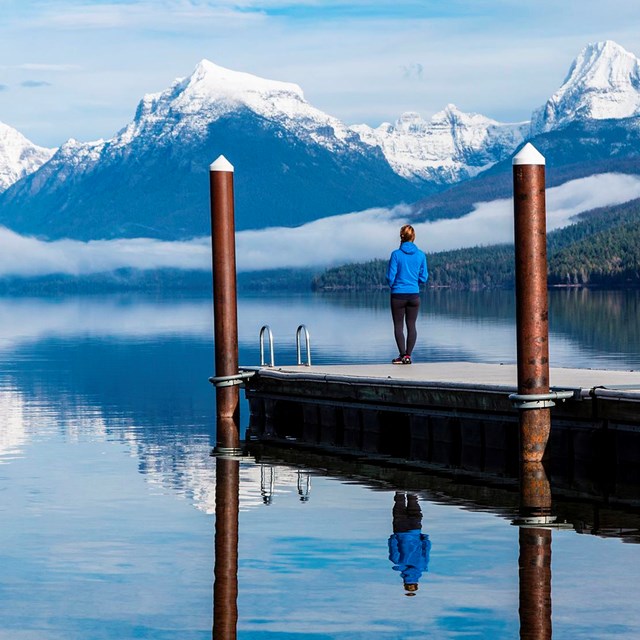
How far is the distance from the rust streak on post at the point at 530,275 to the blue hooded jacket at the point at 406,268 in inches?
373

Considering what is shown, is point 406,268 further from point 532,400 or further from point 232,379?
point 532,400

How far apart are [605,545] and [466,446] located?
24.9ft

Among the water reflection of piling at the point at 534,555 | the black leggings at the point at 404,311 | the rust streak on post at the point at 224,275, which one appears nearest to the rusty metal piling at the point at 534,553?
the water reflection of piling at the point at 534,555

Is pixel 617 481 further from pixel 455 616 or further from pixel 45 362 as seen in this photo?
pixel 45 362

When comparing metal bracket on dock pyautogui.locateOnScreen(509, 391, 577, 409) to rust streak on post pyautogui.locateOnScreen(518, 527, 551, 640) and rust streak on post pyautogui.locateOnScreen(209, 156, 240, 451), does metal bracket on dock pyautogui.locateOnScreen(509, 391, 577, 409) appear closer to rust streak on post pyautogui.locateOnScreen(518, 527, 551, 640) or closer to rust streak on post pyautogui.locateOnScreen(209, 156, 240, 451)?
rust streak on post pyautogui.locateOnScreen(518, 527, 551, 640)

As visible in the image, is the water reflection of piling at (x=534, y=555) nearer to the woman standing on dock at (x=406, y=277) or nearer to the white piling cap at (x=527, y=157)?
the white piling cap at (x=527, y=157)

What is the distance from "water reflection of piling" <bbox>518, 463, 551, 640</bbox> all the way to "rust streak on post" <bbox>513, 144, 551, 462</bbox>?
1284 millimetres

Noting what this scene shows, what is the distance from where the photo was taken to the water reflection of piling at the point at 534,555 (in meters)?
14.7

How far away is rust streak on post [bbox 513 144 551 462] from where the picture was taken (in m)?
21.2

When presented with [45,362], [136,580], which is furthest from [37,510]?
[45,362]

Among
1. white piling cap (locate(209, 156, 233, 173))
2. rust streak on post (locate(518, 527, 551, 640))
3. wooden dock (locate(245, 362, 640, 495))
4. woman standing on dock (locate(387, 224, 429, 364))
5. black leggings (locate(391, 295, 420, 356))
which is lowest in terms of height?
rust streak on post (locate(518, 527, 551, 640))

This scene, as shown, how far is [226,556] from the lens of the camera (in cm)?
1825

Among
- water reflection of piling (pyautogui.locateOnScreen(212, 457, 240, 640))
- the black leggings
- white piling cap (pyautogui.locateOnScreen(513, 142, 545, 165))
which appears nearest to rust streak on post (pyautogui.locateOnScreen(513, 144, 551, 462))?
white piling cap (pyautogui.locateOnScreen(513, 142, 545, 165))

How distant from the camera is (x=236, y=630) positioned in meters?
14.7
